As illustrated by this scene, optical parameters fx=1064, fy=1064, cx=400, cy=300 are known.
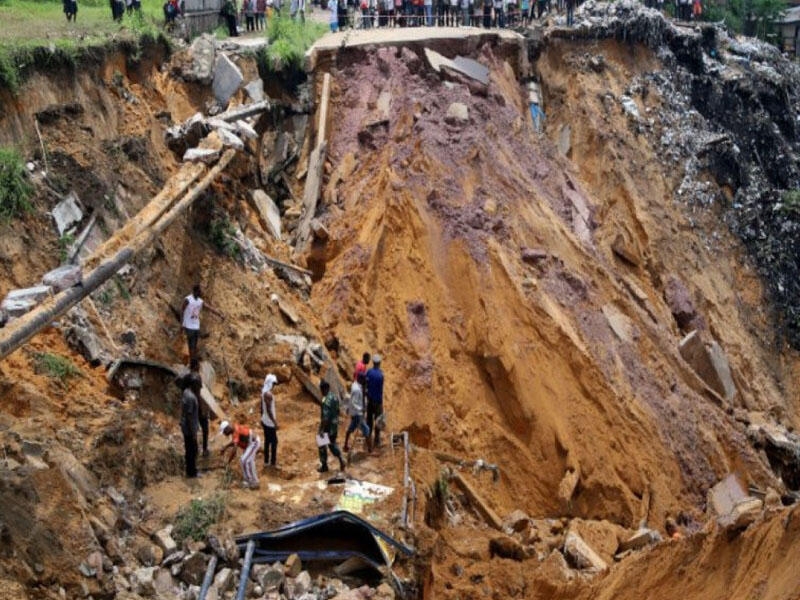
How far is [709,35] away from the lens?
29.0 metres

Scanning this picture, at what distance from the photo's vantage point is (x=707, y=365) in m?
19.3

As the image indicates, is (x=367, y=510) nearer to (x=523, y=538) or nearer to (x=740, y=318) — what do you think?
(x=523, y=538)

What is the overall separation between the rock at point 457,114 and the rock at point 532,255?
10.2 ft

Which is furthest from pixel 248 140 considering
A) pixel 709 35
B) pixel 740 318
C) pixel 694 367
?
pixel 709 35

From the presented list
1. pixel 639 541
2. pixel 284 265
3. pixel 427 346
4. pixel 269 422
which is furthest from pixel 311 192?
pixel 639 541

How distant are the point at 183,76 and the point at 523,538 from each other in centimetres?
958

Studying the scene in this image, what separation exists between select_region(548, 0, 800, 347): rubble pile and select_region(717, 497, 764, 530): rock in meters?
8.42

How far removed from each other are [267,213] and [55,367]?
695cm

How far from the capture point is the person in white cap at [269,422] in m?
11.6

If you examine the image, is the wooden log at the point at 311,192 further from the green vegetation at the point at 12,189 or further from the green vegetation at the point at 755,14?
the green vegetation at the point at 755,14

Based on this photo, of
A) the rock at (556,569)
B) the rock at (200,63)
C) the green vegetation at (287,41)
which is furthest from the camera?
the green vegetation at (287,41)

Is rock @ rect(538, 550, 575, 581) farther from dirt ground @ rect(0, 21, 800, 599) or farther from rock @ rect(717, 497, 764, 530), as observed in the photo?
rock @ rect(717, 497, 764, 530)

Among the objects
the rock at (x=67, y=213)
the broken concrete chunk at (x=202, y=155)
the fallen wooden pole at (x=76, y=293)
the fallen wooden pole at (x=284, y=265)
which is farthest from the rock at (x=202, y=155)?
the rock at (x=67, y=213)

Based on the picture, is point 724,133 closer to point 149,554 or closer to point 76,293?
point 76,293
